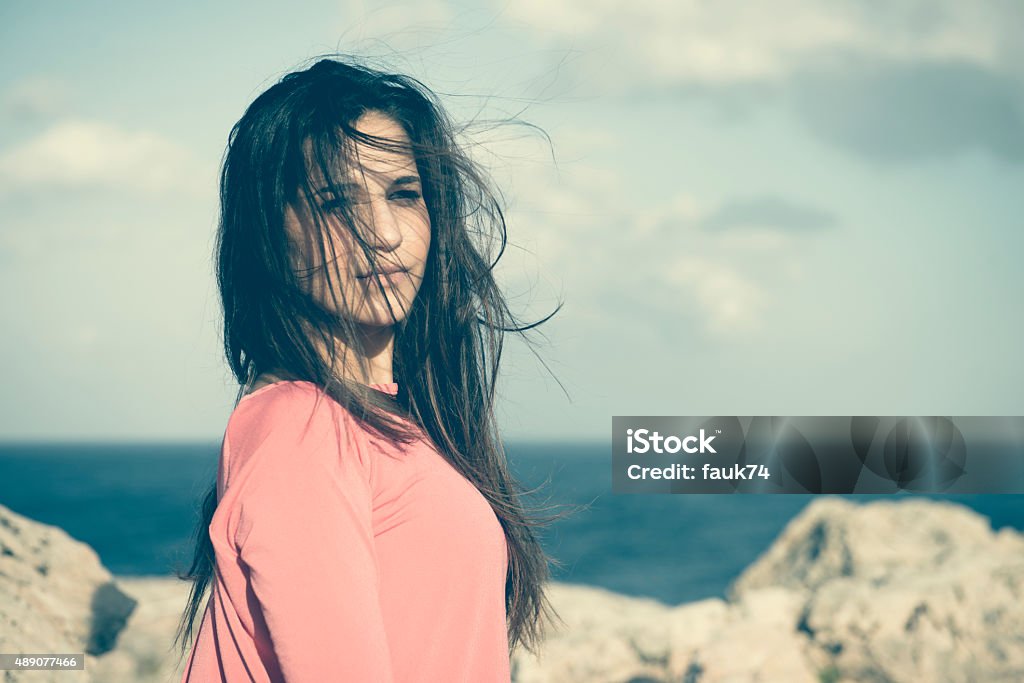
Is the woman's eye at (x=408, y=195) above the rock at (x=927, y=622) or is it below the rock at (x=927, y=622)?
above

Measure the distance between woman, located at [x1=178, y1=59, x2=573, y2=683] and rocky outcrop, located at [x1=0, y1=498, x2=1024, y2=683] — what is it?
2.42 metres

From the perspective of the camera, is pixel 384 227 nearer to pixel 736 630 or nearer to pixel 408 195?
pixel 408 195

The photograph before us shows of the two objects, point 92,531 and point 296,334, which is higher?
point 296,334

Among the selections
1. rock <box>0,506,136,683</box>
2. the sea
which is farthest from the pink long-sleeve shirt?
the sea

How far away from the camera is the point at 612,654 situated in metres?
4.49

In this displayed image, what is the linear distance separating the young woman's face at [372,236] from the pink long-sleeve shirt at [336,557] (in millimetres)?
197

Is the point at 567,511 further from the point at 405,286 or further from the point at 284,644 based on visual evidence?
the point at 284,644

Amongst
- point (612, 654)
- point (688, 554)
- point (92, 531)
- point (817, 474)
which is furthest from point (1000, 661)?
point (92, 531)

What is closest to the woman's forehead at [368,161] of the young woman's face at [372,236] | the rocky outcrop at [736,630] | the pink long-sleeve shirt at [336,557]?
the young woman's face at [372,236]

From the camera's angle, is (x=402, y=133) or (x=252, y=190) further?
(x=402, y=133)

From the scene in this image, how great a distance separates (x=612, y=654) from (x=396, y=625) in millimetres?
3364

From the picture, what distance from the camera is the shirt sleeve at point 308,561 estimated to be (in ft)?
3.90

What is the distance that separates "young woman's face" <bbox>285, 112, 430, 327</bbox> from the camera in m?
1.46

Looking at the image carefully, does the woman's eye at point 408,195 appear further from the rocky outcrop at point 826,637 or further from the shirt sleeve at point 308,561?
the rocky outcrop at point 826,637
